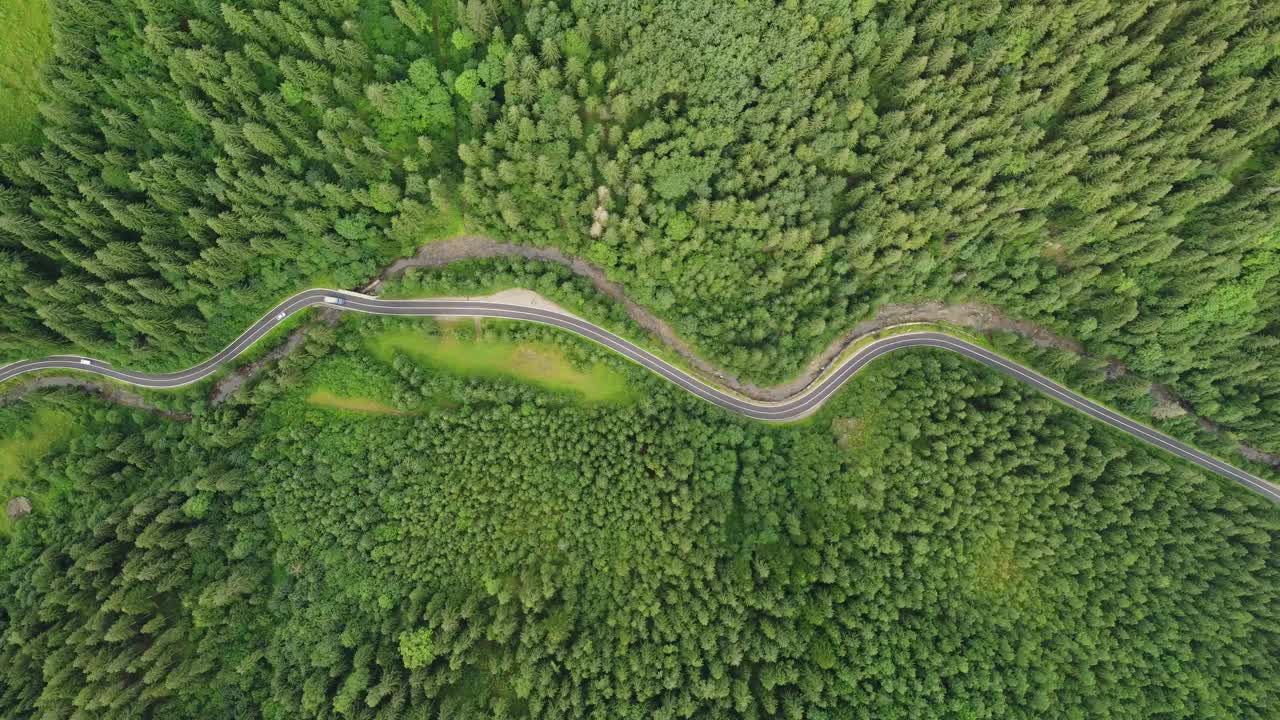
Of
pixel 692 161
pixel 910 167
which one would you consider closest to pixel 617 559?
pixel 692 161

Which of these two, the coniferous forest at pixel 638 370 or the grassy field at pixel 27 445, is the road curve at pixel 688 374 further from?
the grassy field at pixel 27 445

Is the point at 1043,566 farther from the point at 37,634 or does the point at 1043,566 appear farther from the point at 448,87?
the point at 37,634

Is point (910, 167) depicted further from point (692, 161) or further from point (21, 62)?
point (21, 62)

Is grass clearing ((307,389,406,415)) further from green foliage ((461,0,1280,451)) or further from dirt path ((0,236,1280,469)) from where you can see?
green foliage ((461,0,1280,451))

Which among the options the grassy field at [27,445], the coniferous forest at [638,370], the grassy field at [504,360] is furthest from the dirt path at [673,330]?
the grassy field at [504,360]

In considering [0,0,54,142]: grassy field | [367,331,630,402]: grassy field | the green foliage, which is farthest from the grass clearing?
[0,0,54,142]: grassy field

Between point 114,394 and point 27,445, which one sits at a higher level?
point 114,394

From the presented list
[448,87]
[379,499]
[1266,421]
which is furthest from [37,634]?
[1266,421]
